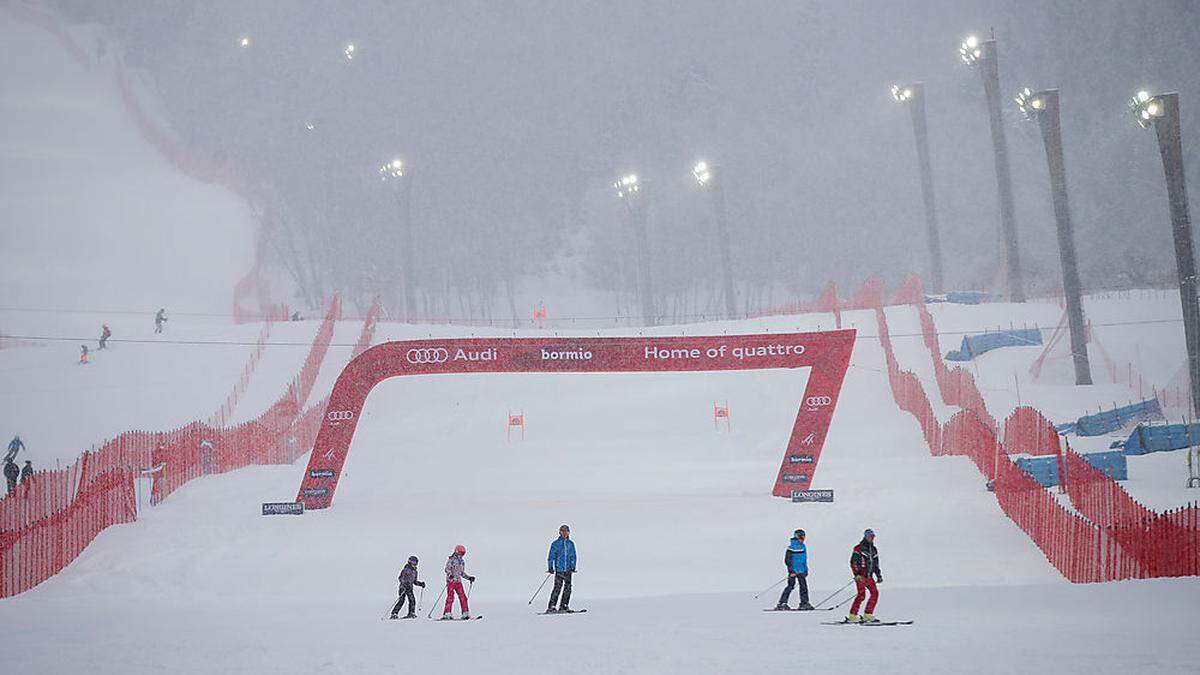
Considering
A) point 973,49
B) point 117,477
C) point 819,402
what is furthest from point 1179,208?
point 117,477

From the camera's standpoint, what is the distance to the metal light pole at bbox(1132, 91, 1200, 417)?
2948 cm

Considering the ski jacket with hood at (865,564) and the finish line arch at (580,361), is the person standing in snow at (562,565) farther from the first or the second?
the finish line arch at (580,361)

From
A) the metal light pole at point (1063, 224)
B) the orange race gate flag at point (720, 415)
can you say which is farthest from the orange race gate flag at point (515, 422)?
the metal light pole at point (1063, 224)

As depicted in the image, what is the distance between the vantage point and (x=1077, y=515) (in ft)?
55.3

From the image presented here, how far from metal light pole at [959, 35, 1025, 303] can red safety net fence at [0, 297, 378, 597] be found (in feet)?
96.5

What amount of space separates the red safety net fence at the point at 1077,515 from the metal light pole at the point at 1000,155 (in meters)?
21.2

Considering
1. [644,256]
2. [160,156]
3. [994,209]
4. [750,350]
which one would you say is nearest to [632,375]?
[644,256]

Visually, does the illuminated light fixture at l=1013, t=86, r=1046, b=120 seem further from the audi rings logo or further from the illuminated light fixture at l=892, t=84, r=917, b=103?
the audi rings logo

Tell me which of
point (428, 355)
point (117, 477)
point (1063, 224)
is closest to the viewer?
point (117, 477)

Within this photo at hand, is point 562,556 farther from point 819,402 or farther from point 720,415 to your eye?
point 720,415

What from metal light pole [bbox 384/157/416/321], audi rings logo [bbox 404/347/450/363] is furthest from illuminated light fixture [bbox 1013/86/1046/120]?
metal light pole [bbox 384/157/416/321]

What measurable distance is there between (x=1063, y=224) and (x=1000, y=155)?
45.5 feet

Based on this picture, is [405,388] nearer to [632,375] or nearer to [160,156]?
[632,375]

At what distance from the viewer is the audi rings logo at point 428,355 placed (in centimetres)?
2491
